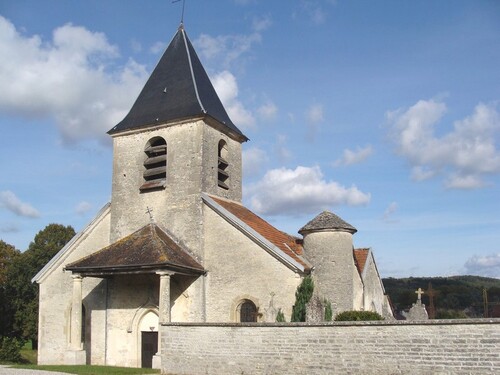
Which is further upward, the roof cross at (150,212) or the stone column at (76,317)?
the roof cross at (150,212)

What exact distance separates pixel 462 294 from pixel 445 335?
114ft

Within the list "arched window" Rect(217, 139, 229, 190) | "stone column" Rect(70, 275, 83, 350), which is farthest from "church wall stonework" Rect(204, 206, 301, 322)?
"stone column" Rect(70, 275, 83, 350)

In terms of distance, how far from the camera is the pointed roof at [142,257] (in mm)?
16891

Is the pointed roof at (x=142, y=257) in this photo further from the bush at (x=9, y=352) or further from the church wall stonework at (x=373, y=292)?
the church wall stonework at (x=373, y=292)

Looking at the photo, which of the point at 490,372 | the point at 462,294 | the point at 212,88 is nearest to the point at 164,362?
the point at 490,372

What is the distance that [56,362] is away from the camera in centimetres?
2023

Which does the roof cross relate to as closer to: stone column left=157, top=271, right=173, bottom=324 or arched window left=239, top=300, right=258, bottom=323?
stone column left=157, top=271, right=173, bottom=324

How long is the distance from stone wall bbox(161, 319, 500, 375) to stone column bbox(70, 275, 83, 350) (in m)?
4.32

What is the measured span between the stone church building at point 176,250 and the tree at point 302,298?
0.32 meters

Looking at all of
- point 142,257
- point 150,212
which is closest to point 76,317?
point 142,257

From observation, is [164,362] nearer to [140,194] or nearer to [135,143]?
[140,194]

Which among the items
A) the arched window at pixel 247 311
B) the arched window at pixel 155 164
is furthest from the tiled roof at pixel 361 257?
the arched window at pixel 155 164

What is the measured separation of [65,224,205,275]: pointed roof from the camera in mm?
16891

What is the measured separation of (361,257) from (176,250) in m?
8.50
